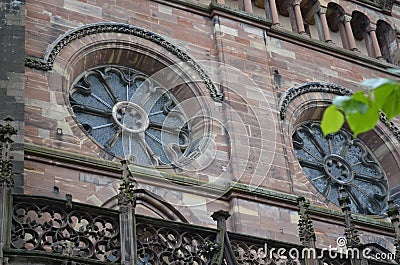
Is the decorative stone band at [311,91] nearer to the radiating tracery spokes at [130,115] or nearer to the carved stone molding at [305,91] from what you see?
the carved stone molding at [305,91]

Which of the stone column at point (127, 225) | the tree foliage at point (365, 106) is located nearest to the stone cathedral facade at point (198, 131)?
the stone column at point (127, 225)

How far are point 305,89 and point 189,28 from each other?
7.45ft

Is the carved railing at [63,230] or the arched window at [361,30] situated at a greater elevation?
the arched window at [361,30]

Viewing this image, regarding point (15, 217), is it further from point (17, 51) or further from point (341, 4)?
point (341, 4)

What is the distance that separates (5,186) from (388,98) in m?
5.20

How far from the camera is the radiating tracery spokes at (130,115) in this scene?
40.1ft

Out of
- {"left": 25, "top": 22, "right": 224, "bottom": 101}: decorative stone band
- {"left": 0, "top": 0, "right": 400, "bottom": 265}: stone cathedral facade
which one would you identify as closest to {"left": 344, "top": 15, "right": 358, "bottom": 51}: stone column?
{"left": 0, "top": 0, "right": 400, "bottom": 265}: stone cathedral facade

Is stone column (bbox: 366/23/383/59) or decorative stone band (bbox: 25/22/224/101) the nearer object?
decorative stone band (bbox: 25/22/224/101)

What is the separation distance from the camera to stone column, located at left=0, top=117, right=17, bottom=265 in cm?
770

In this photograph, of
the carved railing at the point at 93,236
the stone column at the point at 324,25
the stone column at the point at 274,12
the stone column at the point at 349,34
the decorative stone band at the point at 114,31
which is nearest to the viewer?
the carved railing at the point at 93,236

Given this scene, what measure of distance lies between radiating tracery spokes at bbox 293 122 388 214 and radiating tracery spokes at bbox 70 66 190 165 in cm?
229

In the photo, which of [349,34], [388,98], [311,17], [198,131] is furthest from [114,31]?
[388,98]

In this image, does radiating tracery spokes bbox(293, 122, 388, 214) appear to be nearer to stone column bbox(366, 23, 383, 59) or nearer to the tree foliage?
stone column bbox(366, 23, 383, 59)

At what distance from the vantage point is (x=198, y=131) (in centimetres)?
1291
